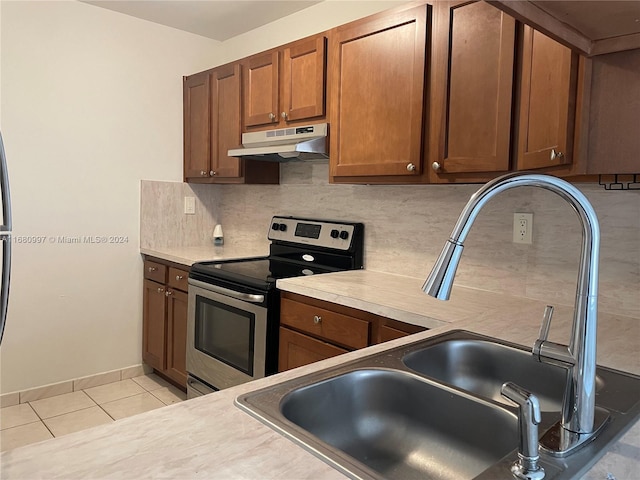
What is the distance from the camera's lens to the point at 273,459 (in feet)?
2.28

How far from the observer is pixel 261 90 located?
2779 millimetres

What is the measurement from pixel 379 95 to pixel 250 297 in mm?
1080

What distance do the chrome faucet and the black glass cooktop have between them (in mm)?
1564

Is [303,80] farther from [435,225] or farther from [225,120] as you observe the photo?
[435,225]

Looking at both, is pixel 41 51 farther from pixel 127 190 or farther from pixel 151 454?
pixel 151 454

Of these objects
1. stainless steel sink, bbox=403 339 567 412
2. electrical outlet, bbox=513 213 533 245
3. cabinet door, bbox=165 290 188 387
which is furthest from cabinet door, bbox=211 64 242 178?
stainless steel sink, bbox=403 339 567 412

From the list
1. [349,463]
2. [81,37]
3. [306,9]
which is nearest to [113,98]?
[81,37]

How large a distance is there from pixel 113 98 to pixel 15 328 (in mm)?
1519

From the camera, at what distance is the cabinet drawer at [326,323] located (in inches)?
74.4

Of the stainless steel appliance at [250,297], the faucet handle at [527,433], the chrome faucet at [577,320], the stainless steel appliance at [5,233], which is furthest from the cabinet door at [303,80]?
the faucet handle at [527,433]

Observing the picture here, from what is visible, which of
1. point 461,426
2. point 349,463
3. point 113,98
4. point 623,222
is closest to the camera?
point 349,463

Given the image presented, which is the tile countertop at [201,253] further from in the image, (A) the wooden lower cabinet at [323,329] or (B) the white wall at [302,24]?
(B) the white wall at [302,24]

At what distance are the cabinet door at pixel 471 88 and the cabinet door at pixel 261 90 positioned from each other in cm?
105

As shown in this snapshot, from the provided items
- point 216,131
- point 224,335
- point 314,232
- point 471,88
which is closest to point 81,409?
point 224,335
